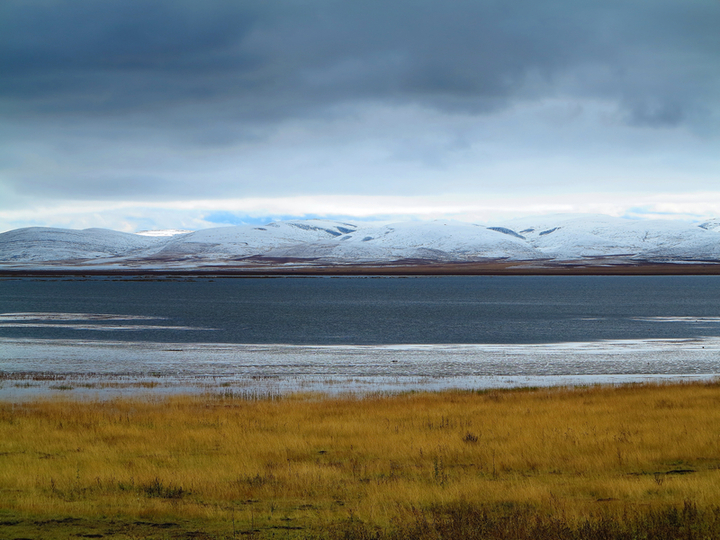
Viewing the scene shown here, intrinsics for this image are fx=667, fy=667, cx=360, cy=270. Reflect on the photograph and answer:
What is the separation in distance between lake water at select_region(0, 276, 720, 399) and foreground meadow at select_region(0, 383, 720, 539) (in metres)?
8.39

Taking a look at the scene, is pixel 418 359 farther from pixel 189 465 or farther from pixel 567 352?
pixel 189 465

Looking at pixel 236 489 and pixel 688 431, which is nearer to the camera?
pixel 236 489

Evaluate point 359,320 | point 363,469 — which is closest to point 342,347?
point 359,320

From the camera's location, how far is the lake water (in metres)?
33.7

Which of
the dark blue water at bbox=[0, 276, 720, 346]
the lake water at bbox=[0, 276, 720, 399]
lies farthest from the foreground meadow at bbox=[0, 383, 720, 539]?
the dark blue water at bbox=[0, 276, 720, 346]

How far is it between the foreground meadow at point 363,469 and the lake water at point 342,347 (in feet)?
27.5

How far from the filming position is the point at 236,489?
1298 centimetres

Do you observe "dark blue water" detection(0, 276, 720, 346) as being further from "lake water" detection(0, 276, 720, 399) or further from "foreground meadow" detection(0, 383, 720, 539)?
"foreground meadow" detection(0, 383, 720, 539)

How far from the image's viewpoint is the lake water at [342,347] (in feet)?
111

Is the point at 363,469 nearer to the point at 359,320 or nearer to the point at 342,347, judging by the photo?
the point at 342,347

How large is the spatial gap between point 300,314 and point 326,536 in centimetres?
7294

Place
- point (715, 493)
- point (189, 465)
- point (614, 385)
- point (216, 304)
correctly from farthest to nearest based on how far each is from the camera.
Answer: point (216, 304), point (614, 385), point (189, 465), point (715, 493)

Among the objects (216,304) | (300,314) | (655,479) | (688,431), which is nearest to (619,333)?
(300,314)

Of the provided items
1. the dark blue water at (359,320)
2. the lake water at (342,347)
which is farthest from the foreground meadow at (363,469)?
the dark blue water at (359,320)
